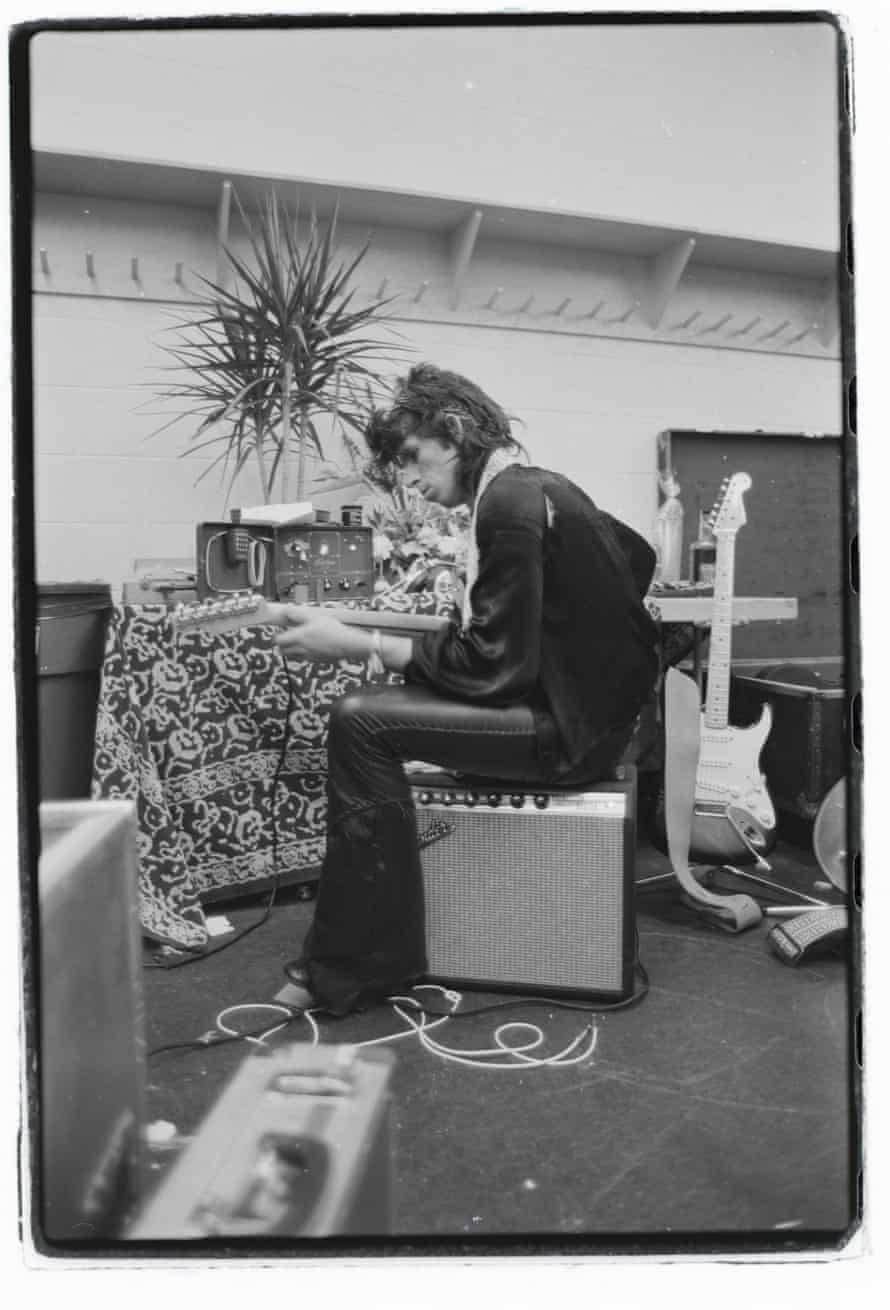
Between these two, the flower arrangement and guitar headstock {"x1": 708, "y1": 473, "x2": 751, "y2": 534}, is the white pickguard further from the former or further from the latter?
the flower arrangement

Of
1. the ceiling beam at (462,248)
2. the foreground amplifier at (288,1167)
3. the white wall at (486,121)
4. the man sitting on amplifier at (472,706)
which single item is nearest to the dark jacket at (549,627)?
the man sitting on amplifier at (472,706)

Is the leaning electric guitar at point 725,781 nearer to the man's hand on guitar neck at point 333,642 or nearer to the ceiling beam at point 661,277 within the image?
the man's hand on guitar neck at point 333,642

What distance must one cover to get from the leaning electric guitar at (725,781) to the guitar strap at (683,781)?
197 mm

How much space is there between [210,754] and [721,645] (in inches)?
52.9

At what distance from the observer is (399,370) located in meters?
3.18

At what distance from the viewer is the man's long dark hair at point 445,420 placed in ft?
6.25

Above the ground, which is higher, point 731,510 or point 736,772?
point 731,510

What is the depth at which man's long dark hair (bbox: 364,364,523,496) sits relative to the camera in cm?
191

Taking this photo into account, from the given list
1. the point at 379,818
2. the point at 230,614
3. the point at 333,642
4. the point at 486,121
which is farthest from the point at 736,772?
the point at 486,121

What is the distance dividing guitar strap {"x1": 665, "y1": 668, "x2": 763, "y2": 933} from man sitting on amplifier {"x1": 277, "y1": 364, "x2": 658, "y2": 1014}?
48cm

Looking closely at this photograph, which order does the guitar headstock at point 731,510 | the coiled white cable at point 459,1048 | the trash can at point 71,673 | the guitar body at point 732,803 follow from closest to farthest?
the coiled white cable at point 459,1048 → the trash can at point 71,673 → the guitar body at point 732,803 → the guitar headstock at point 731,510

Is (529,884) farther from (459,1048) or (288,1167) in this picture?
(288,1167)

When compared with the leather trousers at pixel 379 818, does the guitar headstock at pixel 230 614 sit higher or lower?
higher

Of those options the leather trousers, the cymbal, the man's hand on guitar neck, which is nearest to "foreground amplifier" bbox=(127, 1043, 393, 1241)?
the leather trousers
